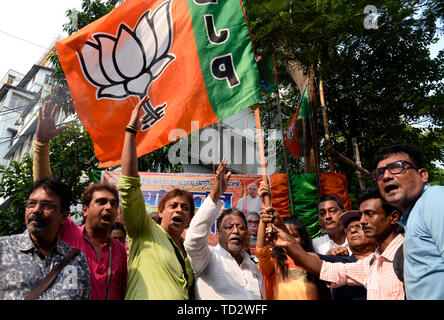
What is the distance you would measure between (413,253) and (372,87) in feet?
27.9

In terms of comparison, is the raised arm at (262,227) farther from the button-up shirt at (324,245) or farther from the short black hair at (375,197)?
the button-up shirt at (324,245)

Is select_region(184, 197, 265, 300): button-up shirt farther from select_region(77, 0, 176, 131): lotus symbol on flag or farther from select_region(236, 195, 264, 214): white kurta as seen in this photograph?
select_region(236, 195, 264, 214): white kurta

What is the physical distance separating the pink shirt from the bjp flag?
1279 mm

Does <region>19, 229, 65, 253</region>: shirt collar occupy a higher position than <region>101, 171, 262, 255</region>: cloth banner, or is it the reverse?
<region>101, 171, 262, 255</region>: cloth banner

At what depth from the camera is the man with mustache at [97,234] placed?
7.89 feet

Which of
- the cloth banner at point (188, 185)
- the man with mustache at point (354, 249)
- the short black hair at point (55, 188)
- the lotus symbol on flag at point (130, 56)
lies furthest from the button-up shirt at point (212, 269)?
the cloth banner at point (188, 185)

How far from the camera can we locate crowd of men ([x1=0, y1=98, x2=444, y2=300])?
190 centimetres

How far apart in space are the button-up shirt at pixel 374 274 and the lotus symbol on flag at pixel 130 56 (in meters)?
2.50

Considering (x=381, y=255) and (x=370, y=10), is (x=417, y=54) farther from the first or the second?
(x=381, y=255)

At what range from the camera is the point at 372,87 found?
9570 mm

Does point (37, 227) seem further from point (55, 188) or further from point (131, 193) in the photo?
point (131, 193)

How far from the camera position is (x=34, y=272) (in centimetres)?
192

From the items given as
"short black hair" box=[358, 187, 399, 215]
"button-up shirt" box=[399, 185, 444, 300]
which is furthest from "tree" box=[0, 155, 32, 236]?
"button-up shirt" box=[399, 185, 444, 300]

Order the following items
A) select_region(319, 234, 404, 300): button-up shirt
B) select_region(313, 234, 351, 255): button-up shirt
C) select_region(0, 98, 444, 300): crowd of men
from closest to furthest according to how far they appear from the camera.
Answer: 1. select_region(0, 98, 444, 300): crowd of men
2. select_region(319, 234, 404, 300): button-up shirt
3. select_region(313, 234, 351, 255): button-up shirt
